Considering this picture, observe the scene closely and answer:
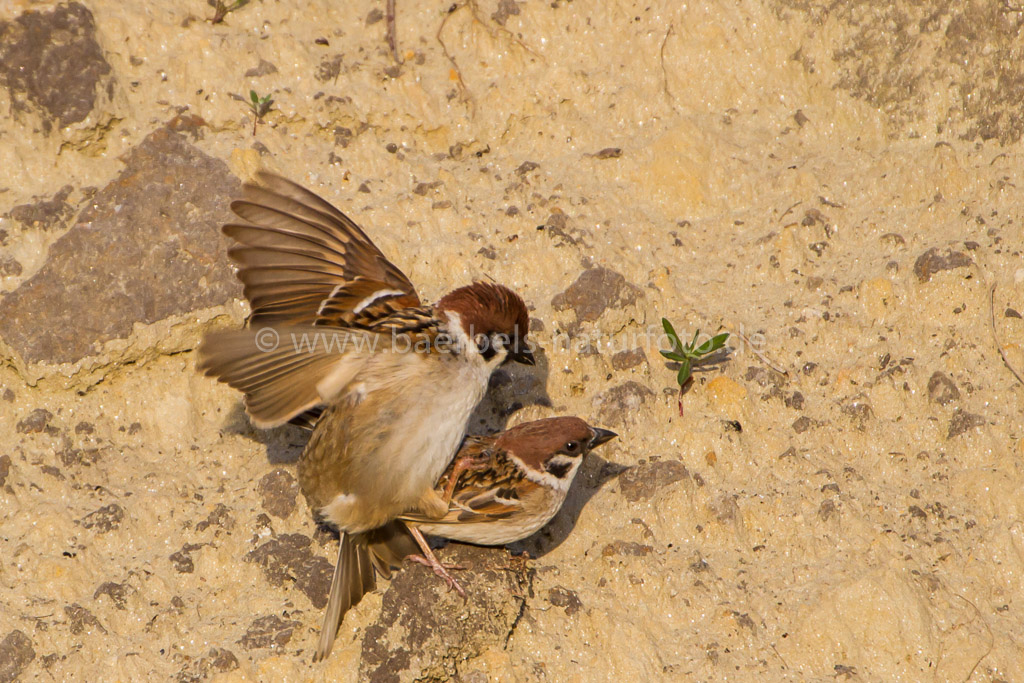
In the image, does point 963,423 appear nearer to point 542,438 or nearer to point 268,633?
point 542,438

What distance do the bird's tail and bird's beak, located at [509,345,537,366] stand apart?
97 centimetres

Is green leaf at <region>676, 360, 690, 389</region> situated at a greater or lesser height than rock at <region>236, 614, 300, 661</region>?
greater

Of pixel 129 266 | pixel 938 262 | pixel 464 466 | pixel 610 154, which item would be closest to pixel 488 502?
pixel 464 466

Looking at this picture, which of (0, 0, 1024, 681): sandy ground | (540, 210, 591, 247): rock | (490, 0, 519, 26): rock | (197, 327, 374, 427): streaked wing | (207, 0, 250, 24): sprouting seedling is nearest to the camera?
(197, 327, 374, 427): streaked wing

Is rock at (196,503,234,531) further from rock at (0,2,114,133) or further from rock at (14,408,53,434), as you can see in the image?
rock at (0,2,114,133)

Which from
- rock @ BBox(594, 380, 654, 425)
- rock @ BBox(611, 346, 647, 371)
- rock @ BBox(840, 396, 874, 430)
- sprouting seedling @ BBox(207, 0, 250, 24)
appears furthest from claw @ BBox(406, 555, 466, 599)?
sprouting seedling @ BBox(207, 0, 250, 24)

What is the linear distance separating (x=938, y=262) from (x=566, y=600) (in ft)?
9.05

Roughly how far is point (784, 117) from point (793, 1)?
2.32 ft

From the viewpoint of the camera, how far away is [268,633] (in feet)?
14.2

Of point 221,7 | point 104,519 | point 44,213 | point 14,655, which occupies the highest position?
point 221,7

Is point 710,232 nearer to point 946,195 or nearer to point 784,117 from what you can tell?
point 784,117

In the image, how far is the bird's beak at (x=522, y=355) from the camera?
480 centimetres

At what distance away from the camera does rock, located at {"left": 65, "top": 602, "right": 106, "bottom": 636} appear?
428cm

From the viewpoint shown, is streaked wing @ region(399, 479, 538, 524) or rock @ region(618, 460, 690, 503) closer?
streaked wing @ region(399, 479, 538, 524)
